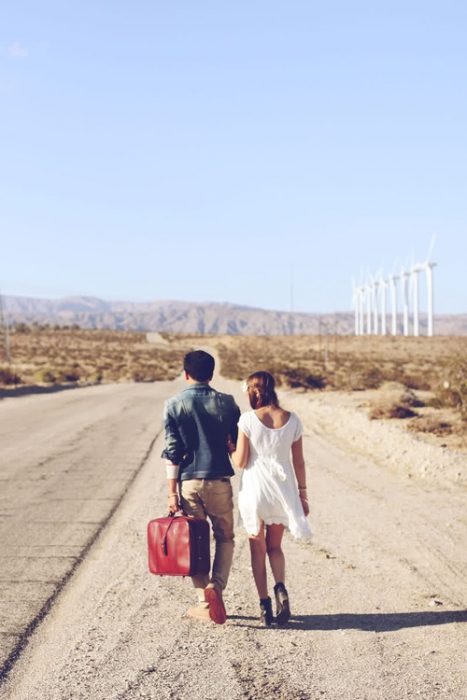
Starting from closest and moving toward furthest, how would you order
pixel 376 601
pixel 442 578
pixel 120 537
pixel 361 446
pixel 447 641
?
pixel 447 641 < pixel 376 601 < pixel 442 578 < pixel 120 537 < pixel 361 446

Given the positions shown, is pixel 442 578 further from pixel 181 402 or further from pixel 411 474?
pixel 411 474

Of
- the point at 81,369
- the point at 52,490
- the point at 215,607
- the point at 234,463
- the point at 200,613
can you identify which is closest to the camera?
the point at 215,607

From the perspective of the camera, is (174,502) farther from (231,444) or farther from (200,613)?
(200,613)

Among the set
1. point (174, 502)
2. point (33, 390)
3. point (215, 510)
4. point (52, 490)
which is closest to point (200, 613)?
point (215, 510)

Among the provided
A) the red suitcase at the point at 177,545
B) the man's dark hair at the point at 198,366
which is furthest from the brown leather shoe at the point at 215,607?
the man's dark hair at the point at 198,366

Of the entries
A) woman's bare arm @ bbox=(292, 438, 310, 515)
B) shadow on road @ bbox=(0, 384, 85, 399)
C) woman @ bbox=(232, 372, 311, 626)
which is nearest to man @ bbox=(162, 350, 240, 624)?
woman @ bbox=(232, 372, 311, 626)

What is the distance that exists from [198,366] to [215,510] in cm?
105

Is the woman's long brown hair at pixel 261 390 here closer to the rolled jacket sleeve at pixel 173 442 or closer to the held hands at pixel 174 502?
the rolled jacket sleeve at pixel 173 442

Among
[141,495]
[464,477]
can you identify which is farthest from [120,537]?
[464,477]

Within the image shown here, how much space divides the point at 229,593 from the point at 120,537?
2798 mm

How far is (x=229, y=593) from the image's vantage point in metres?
8.27

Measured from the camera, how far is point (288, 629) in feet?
23.5

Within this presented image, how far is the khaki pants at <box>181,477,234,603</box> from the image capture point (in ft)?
23.5

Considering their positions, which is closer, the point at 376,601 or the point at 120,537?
the point at 376,601
